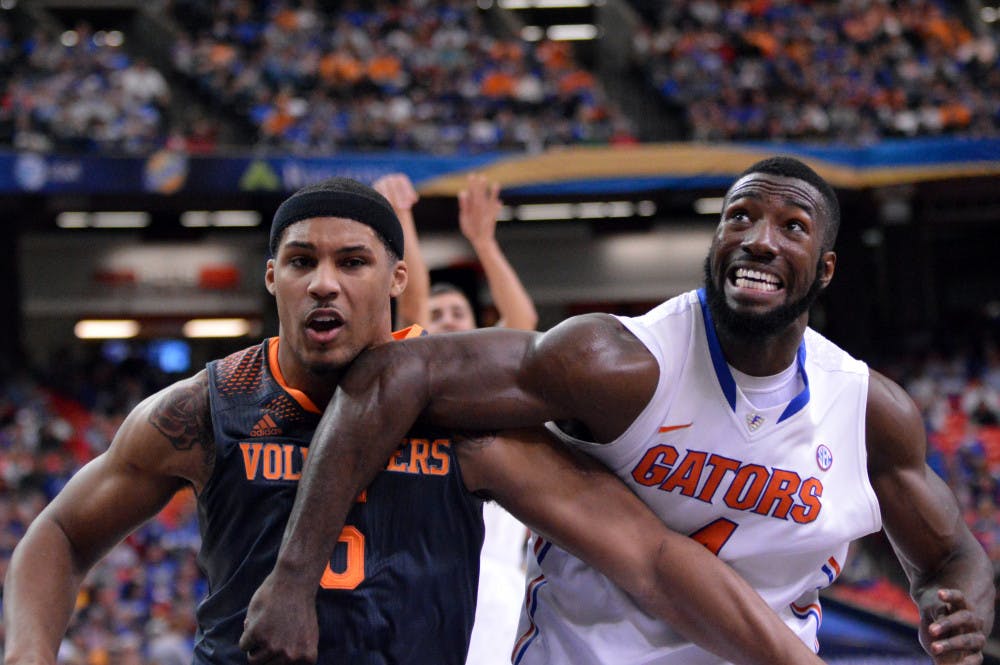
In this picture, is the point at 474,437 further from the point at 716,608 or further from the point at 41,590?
the point at 41,590

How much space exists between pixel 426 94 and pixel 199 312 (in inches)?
187

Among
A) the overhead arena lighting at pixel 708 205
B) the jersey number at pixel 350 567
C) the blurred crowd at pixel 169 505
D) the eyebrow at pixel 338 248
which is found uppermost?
the eyebrow at pixel 338 248

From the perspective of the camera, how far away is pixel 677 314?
2.57 m

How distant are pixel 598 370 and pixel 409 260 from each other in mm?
1370

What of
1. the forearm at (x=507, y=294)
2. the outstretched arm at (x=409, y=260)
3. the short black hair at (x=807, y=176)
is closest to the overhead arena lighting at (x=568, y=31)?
the forearm at (x=507, y=294)

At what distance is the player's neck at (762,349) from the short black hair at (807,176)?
0.64 ft

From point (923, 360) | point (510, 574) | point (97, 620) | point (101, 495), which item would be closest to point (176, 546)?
point (97, 620)

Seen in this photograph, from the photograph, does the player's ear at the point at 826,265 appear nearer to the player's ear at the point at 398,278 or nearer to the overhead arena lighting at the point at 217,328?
the player's ear at the point at 398,278

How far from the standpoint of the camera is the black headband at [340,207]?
227 cm

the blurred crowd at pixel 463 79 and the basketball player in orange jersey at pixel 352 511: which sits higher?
the blurred crowd at pixel 463 79

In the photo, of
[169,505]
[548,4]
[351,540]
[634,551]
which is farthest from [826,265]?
[548,4]

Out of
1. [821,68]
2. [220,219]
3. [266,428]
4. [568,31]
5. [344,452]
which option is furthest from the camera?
[568,31]

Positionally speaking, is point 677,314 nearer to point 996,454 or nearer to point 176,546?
point 176,546

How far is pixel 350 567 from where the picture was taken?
7.25 feet
